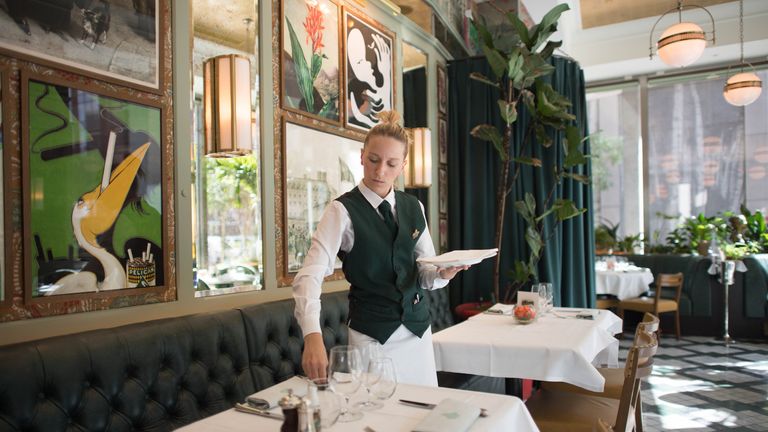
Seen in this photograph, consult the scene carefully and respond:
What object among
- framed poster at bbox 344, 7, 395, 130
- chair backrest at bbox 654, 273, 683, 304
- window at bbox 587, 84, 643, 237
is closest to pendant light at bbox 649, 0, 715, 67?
chair backrest at bbox 654, 273, 683, 304

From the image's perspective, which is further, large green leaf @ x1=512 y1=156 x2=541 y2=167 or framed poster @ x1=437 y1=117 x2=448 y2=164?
framed poster @ x1=437 y1=117 x2=448 y2=164

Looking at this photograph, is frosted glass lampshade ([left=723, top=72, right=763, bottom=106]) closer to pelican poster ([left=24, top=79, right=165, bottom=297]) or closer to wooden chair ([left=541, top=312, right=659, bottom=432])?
wooden chair ([left=541, top=312, right=659, bottom=432])

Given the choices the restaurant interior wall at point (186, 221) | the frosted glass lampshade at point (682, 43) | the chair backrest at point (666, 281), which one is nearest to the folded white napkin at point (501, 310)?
the restaurant interior wall at point (186, 221)

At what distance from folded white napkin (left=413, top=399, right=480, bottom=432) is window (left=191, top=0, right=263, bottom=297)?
5.56 ft

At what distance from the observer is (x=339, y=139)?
12.2 feet

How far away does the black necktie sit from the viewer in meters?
1.90

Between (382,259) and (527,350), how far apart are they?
33.6 inches

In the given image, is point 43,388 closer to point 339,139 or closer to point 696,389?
point 339,139

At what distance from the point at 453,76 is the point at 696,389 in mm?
3474

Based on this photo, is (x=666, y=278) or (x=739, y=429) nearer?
(x=739, y=429)

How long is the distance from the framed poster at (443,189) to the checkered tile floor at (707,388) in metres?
2.28

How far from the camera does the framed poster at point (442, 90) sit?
17.6ft

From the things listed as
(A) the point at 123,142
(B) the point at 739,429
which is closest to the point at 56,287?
(A) the point at 123,142

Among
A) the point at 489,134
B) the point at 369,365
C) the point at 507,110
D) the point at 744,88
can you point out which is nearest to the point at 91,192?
the point at 369,365
